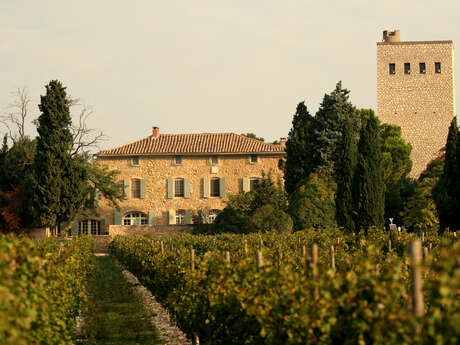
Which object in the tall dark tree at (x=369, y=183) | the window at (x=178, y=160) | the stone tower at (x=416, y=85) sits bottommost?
the tall dark tree at (x=369, y=183)

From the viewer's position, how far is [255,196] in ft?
113

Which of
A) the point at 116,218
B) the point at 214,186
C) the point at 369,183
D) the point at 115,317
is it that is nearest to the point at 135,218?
the point at 116,218

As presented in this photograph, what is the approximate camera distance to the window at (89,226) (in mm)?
43906

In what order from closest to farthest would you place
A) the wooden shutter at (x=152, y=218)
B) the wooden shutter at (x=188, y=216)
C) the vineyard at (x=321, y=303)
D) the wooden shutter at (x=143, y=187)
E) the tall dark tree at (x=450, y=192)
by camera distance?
the vineyard at (x=321, y=303)
the tall dark tree at (x=450, y=192)
the wooden shutter at (x=188, y=216)
the wooden shutter at (x=152, y=218)
the wooden shutter at (x=143, y=187)

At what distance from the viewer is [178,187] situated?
1797 inches

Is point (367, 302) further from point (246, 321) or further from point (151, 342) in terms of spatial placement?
point (151, 342)

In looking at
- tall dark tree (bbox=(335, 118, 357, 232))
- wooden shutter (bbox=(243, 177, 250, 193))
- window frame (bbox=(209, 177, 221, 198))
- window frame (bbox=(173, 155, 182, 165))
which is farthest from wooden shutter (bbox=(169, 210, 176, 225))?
tall dark tree (bbox=(335, 118, 357, 232))

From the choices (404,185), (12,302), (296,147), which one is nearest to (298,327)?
(12,302)

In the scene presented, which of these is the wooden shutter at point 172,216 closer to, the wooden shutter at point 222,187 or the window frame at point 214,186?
the window frame at point 214,186

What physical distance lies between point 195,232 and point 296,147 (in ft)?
22.2

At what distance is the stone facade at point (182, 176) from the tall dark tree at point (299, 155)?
7.79 m

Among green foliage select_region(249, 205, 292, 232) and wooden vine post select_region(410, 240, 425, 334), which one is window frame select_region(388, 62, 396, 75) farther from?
wooden vine post select_region(410, 240, 425, 334)

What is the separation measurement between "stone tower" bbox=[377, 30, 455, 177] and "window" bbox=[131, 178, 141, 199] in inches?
664

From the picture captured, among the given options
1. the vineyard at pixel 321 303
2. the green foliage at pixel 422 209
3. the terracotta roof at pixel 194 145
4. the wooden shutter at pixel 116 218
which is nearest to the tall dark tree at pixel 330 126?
the green foliage at pixel 422 209
